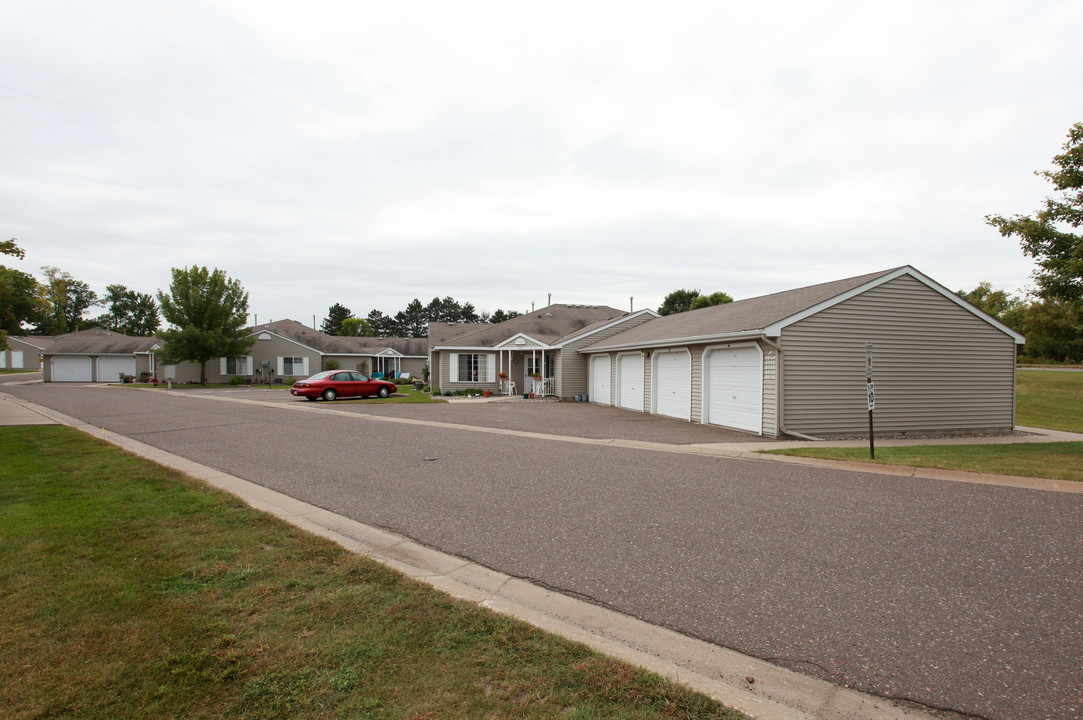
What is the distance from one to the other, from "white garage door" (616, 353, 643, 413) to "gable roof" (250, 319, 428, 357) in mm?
28283

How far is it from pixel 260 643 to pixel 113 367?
58012 millimetres

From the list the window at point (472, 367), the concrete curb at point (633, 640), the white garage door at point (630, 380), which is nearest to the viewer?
the concrete curb at point (633, 640)

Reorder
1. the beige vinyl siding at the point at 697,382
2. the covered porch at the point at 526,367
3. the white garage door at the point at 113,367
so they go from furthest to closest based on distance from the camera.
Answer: the white garage door at the point at 113,367, the covered porch at the point at 526,367, the beige vinyl siding at the point at 697,382

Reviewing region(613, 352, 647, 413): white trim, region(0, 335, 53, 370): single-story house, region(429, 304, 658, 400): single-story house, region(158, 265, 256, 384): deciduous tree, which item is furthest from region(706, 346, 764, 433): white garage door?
region(0, 335, 53, 370): single-story house

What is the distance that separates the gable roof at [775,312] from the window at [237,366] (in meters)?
32.9

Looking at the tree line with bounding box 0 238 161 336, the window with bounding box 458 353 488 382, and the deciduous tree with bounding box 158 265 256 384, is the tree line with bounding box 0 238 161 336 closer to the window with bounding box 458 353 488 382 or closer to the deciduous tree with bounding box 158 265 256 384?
the deciduous tree with bounding box 158 265 256 384

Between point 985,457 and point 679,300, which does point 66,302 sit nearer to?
point 679,300

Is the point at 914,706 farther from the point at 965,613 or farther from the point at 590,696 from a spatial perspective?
the point at 590,696

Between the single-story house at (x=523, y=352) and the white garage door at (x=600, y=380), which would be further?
the single-story house at (x=523, y=352)

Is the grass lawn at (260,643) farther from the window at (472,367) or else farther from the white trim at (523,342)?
the window at (472,367)

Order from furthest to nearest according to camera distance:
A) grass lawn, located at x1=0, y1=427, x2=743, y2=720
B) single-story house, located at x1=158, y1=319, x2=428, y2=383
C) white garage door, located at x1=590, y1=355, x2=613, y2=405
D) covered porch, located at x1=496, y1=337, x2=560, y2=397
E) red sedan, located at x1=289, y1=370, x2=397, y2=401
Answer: single-story house, located at x1=158, y1=319, x2=428, y2=383
covered porch, located at x1=496, y1=337, x2=560, y2=397
red sedan, located at x1=289, y1=370, x2=397, y2=401
white garage door, located at x1=590, y1=355, x2=613, y2=405
grass lawn, located at x1=0, y1=427, x2=743, y2=720

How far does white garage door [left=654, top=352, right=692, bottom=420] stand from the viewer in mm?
17953

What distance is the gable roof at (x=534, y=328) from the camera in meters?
29.6

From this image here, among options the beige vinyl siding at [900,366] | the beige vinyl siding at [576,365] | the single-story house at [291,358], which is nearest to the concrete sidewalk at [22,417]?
the beige vinyl siding at [576,365]
